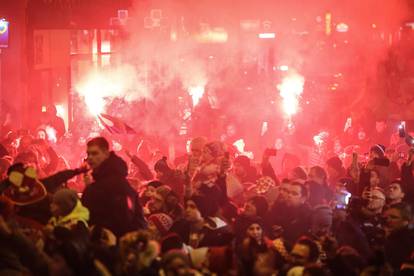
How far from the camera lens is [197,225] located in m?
6.85

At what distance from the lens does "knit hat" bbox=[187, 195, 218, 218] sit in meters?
7.06

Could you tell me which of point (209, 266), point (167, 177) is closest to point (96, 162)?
point (209, 266)

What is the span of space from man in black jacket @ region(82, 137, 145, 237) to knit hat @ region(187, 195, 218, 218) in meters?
0.46

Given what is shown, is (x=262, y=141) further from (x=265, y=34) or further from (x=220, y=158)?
(x=265, y=34)

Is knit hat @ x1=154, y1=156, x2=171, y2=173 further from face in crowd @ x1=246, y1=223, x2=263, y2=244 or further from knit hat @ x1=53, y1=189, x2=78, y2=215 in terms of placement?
knit hat @ x1=53, y1=189, x2=78, y2=215

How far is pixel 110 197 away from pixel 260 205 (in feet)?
4.67

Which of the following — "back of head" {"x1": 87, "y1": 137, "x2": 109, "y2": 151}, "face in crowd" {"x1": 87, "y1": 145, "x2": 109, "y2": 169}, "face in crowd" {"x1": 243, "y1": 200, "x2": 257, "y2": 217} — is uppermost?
"back of head" {"x1": 87, "y1": 137, "x2": 109, "y2": 151}

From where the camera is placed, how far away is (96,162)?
22.6 ft

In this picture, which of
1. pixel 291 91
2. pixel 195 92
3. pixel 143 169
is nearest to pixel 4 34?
pixel 195 92

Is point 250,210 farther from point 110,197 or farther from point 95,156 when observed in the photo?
point 95,156

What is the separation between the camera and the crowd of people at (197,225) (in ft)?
18.1

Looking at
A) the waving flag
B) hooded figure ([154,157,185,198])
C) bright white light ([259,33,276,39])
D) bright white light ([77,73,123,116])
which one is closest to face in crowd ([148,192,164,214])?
hooded figure ([154,157,185,198])

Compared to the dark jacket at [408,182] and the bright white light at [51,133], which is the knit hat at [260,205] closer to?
the dark jacket at [408,182]

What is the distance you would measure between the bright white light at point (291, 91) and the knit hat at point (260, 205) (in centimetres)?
1174
